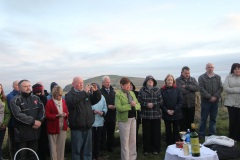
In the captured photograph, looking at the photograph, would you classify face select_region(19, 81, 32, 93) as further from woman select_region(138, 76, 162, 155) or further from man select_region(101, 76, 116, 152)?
woman select_region(138, 76, 162, 155)

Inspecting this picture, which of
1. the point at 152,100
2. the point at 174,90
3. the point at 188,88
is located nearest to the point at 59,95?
the point at 152,100

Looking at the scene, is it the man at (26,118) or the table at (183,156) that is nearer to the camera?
the table at (183,156)

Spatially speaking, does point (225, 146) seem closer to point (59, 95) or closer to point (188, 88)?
point (188, 88)

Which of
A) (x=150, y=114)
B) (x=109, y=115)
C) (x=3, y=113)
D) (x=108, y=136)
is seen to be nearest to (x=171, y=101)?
(x=150, y=114)

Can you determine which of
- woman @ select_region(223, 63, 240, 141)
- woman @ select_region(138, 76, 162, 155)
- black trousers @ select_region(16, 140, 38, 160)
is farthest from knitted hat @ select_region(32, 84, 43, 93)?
woman @ select_region(223, 63, 240, 141)

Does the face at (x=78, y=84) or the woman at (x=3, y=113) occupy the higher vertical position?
the face at (x=78, y=84)

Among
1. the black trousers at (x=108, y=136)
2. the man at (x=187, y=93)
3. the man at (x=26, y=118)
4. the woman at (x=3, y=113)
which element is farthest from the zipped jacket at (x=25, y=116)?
the man at (x=187, y=93)

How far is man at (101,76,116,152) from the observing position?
831cm

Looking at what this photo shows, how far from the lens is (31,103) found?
21.1 ft

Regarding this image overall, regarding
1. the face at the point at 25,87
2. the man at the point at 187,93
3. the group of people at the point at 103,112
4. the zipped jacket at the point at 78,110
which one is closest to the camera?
the face at the point at 25,87

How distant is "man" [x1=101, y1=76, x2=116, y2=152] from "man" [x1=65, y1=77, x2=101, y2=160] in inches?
53.3

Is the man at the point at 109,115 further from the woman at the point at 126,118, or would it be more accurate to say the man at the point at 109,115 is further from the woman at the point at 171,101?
the woman at the point at 171,101

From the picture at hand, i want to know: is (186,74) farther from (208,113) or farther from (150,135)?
(150,135)

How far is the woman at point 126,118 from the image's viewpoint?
7227 mm
